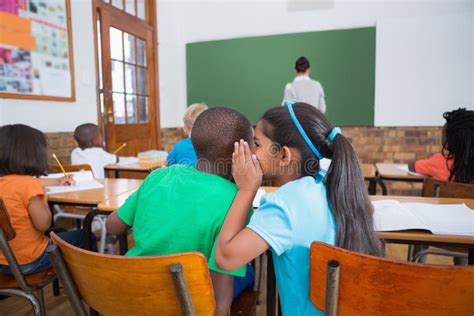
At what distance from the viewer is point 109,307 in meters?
0.74

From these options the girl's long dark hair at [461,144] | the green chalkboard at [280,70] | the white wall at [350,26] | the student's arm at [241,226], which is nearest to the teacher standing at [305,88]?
the green chalkboard at [280,70]

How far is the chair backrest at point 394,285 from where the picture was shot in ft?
1.86

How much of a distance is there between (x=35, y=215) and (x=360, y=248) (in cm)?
122

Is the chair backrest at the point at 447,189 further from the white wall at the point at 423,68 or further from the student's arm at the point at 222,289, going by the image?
the white wall at the point at 423,68

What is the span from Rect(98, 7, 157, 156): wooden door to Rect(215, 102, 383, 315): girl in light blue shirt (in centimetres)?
311

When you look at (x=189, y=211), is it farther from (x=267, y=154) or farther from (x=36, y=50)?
(x=36, y=50)

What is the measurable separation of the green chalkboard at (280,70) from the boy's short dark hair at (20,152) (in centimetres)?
328

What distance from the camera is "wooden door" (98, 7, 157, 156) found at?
11.9 ft

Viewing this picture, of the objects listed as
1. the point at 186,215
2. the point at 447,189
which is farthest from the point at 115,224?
the point at 447,189

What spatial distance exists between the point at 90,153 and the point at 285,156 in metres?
2.09

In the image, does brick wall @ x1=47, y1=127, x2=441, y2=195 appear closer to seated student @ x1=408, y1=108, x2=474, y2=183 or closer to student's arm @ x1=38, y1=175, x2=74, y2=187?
seated student @ x1=408, y1=108, x2=474, y2=183

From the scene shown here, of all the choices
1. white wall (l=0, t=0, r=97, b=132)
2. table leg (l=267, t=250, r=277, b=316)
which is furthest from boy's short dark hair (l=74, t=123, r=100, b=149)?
table leg (l=267, t=250, r=277, b=316)

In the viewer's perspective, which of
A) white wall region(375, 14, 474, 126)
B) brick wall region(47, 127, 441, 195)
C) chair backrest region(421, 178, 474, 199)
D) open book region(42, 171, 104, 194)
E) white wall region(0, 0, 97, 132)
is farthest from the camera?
brick wall region(47, 127, 441, 195)

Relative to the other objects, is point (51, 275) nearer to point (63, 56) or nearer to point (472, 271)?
point (472, 271)
